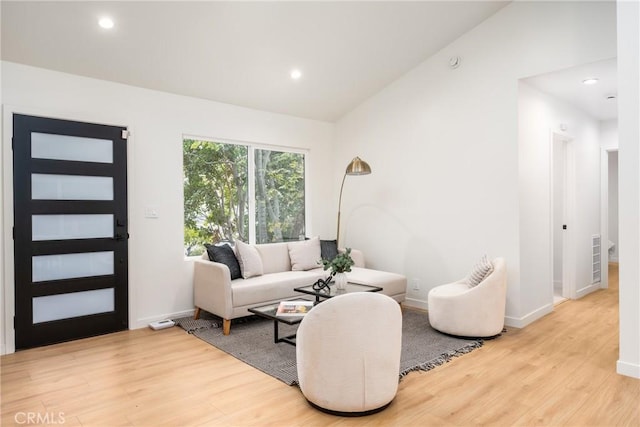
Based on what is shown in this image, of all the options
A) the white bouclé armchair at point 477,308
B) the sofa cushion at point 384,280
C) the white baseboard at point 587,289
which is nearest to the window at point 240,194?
the sofa cushion at point 384,280

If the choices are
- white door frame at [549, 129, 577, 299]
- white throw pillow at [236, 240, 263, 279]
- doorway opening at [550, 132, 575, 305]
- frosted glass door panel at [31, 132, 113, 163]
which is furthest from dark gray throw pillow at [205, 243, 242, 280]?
white door frame at [549, 129, 577, 299]

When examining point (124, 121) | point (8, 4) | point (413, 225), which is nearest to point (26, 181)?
point (124, 121)

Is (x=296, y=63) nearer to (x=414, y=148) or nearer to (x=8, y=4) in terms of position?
(x=414, y=148)

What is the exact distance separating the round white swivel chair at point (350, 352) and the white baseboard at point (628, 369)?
181 centimetres

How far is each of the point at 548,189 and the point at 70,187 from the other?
500 cm

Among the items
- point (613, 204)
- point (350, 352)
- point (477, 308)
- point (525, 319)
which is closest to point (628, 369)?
point (477, 308)

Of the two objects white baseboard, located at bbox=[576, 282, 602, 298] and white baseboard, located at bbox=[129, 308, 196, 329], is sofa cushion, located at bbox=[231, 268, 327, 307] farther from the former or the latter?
white baseboard, located at bbox=[576, 282, 602, 298]

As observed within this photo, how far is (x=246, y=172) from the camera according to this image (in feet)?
17.1

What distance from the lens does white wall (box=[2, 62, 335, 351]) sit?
3488 mm

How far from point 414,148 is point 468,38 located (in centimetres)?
133

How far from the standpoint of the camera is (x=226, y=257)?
14.2 feet

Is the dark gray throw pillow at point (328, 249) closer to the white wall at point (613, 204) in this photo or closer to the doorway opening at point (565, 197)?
the doorway opening at point (565, 197)

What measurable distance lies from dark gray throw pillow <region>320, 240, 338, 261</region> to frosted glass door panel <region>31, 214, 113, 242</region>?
2474 millimetres

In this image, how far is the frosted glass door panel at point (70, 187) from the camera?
3609 millimetres
